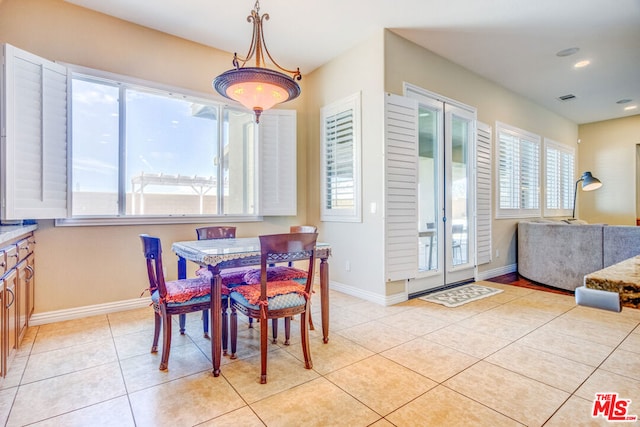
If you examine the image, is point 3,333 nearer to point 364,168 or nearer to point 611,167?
point 364,168

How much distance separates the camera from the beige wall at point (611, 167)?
6.71 meters

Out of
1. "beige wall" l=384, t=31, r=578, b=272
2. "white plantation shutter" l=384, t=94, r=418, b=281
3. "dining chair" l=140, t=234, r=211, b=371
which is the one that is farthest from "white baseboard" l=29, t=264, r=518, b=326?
"beige wall" l=384, t=31, r=578, b=272

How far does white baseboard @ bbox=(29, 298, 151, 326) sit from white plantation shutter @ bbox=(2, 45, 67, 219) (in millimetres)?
927

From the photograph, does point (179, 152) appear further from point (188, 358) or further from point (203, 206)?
point (188, 358)

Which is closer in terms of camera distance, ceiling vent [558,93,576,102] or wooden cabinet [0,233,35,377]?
wooden cabinet [0,233,35,377]

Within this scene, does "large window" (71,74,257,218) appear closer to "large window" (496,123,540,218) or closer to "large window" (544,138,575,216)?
"large window" (496,123,540,218)

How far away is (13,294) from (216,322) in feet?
4.08

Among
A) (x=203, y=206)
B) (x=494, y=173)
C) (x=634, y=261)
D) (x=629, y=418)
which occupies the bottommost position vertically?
(x=629, y=418)

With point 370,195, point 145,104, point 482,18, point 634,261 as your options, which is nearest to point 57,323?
point 145,104

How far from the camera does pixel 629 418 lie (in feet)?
5.34

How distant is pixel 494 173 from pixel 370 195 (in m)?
2.52

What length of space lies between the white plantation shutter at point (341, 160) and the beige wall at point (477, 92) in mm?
650

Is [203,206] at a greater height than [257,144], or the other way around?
[257,144]

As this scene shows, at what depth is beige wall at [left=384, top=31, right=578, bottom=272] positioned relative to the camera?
145 inches
